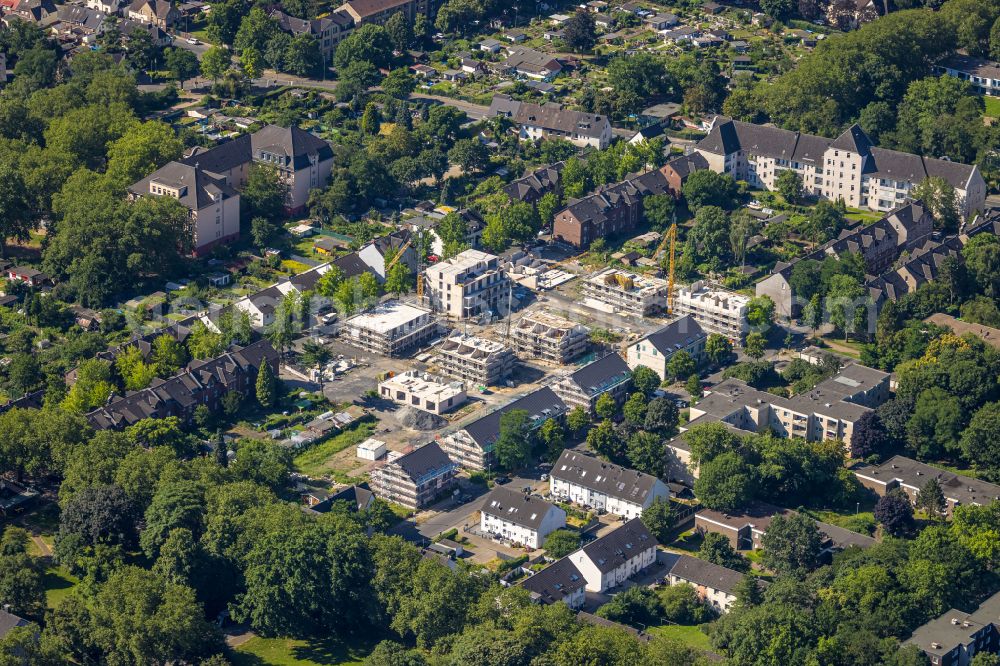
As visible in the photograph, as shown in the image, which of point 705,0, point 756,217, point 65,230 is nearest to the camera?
point 65,230

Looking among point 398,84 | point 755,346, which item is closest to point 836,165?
point 755,346

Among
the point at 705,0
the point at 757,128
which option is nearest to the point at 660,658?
the point at 757,128

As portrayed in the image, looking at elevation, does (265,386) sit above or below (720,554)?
above

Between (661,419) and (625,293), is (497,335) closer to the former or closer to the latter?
(625,293)

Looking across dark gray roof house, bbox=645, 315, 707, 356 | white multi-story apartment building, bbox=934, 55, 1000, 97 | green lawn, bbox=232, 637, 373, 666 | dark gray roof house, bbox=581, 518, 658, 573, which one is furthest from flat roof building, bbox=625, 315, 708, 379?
white multi-story apartment building, bbox=934, 55, 1000, 97

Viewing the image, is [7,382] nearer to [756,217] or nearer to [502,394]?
[502,394]
